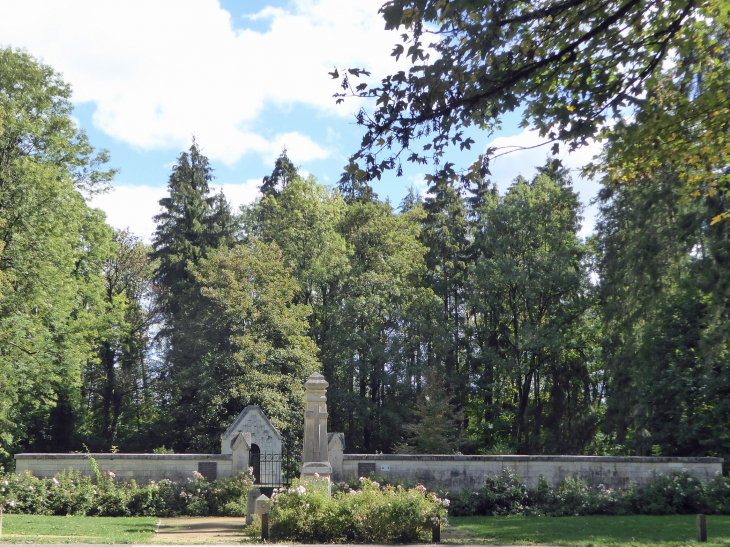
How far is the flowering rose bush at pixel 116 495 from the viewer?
1439cm

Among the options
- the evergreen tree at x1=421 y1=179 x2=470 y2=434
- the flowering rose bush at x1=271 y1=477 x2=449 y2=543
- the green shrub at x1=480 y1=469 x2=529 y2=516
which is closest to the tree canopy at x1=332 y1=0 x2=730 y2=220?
the flowering rose bush at x1=271 y1=477 x2=449 y2=543

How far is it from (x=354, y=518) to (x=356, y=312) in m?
19.3

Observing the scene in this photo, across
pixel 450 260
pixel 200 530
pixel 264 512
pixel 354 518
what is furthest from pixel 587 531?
pixel 450 260

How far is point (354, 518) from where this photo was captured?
37.0ft

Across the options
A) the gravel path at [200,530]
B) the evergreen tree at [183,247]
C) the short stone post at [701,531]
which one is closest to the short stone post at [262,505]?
the gravel path at [200,530]

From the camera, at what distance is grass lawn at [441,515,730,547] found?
11.0 meters

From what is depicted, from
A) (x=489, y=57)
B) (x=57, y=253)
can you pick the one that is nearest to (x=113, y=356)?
(x=57, y=253)

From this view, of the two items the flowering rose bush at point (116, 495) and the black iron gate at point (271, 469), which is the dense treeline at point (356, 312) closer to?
the black iron gate at point (271, 469)

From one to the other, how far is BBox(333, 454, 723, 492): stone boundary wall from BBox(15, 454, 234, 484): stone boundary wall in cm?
317

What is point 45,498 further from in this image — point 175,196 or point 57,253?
point 175,196

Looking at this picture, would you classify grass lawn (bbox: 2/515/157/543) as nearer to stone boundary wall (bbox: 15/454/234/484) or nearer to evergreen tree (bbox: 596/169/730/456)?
stone boundary wall (bbox: 15/454/234/484)

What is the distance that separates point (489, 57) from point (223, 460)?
510 inches

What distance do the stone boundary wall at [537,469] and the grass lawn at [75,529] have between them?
507 cm

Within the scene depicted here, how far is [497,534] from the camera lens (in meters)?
12.0
